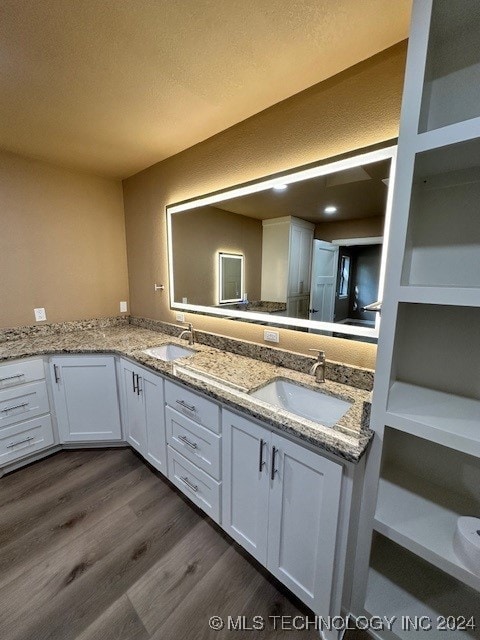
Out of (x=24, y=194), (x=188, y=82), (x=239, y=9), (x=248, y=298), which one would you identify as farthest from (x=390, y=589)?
(x=24, y=194)

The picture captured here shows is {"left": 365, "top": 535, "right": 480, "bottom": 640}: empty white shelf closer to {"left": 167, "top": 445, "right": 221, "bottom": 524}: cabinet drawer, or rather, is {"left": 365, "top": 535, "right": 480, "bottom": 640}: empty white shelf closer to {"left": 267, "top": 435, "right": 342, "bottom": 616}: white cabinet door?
{"left": 267, "top": 435, "right": 342, "bottom": 616}: white cabinet door

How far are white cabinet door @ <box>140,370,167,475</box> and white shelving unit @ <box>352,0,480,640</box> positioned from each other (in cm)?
117

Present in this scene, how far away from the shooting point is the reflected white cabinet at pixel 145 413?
168 centimetres

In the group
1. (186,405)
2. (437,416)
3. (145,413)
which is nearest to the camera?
(437,416)

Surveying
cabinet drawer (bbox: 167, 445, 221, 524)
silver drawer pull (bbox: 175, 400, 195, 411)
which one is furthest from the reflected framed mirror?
cabinet drawer (bbox: 167, 445, 221, 524)

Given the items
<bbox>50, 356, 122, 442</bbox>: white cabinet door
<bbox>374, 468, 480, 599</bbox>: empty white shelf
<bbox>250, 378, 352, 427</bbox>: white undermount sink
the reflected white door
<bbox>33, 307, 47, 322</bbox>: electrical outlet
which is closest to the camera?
<bbox>374, 468, 480, 599</bbox>: empty white shelf

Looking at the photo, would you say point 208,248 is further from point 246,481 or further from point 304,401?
point 246,481

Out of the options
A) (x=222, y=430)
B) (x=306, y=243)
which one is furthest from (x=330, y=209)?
(x=222, y=430)

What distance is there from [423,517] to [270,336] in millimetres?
1045

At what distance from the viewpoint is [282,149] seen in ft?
4.84

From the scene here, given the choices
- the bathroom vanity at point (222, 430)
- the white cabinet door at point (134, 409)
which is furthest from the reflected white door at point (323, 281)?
the white cabinet door at point (134, 409)

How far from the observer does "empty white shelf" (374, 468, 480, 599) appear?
0.81 metres

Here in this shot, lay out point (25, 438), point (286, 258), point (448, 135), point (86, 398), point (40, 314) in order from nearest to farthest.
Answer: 1. point (448, 135)
2. point (286, 258)
3. point (25, 438)
4. point (86, 398)
5. point (40, 314)

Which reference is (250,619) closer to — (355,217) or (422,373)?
(422,373)
